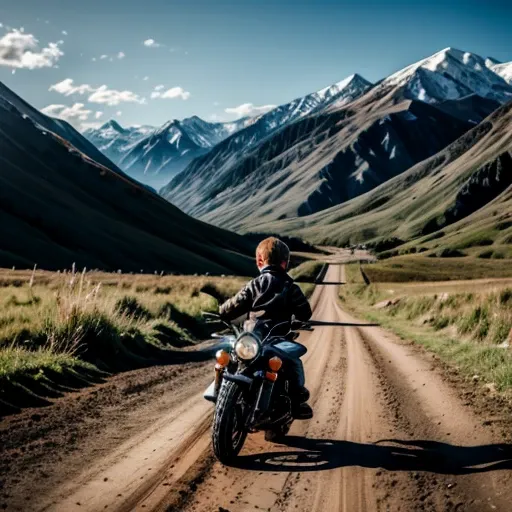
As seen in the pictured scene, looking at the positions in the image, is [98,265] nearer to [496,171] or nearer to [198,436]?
[198,436]

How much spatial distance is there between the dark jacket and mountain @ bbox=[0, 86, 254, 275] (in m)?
55.1

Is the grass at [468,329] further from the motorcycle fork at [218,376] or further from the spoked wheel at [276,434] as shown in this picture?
the motorcycle fork at [218,376]

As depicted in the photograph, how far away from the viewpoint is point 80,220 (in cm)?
8112

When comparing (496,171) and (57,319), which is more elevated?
(496,171)

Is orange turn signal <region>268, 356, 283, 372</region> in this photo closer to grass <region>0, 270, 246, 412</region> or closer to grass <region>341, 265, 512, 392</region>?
grass <region>0, 270, 246, 412</region>

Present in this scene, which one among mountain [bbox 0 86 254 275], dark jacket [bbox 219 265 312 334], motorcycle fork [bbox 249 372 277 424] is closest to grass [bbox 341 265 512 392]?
dark jacket [bbox 219 265 312 334]

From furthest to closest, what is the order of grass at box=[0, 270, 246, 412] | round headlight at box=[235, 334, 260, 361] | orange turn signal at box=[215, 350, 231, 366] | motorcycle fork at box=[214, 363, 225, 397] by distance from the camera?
grass at box=[0, 270, 246, 412] < motorcycle fork at box=[214, 363, 225, 397] < orange turn signal at box=[215, 350, 231, 366] < round headlight at box=[235, 334, 260, 361]

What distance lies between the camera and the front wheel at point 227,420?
213 inches

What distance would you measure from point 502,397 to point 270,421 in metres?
4.08

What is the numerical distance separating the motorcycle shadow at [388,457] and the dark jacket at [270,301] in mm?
1461

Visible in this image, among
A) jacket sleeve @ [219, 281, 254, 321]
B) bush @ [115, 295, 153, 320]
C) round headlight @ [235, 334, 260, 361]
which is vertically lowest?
bush @ [115, 295, 153, 320]

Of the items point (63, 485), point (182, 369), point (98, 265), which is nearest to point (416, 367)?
point (182, 369)

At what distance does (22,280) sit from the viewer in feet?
90.9

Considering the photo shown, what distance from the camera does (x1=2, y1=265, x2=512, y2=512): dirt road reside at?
15.2 feet
